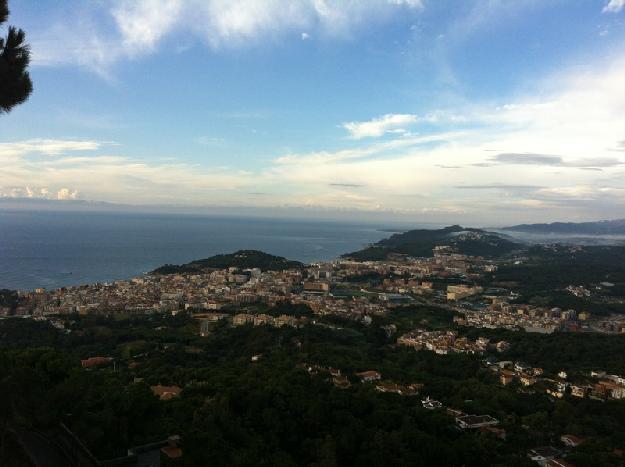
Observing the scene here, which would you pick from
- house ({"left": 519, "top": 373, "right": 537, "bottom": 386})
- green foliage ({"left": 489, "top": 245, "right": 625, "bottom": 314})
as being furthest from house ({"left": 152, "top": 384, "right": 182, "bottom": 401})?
green foliage ({"left": 489, "top": 245, "right": 625, "bottom": 314})

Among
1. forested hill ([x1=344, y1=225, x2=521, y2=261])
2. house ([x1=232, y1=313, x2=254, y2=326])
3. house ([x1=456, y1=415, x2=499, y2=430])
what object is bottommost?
house ([x1=232, y1=313, x2=254, y2=326])

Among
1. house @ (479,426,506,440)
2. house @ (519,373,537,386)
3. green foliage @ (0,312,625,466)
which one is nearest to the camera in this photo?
green foliage @ (0,312,625,466)

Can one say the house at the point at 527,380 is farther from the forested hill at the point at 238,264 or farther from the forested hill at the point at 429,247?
the forested hill at the point at 429,247

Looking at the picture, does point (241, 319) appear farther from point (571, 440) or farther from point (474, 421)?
point (571, 440)

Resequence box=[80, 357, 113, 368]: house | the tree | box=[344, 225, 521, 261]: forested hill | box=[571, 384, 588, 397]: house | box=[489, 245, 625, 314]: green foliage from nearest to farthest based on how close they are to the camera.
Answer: the tree < box=[571, 384, 588, 397]: house < box=[80, 357, 113, 368]: house < box=[489, 245, 625, 314]: green foliage < box=[344, 225, 521, 261]: forested hill

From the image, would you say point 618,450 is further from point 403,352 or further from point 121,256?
point 121,256

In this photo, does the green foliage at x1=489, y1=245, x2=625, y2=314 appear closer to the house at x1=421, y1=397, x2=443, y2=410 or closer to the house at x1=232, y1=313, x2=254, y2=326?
the house at x1=232, y1=313, x2=254, y2=326

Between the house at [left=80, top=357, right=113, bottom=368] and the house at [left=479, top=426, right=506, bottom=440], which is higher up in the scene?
the house at [left=479, top=426, right=506, bottom=440]

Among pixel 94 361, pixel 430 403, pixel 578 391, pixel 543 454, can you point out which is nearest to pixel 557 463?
pixel 543 454

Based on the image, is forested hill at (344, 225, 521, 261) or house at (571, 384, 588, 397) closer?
house at (571, 384, 588, 397)
